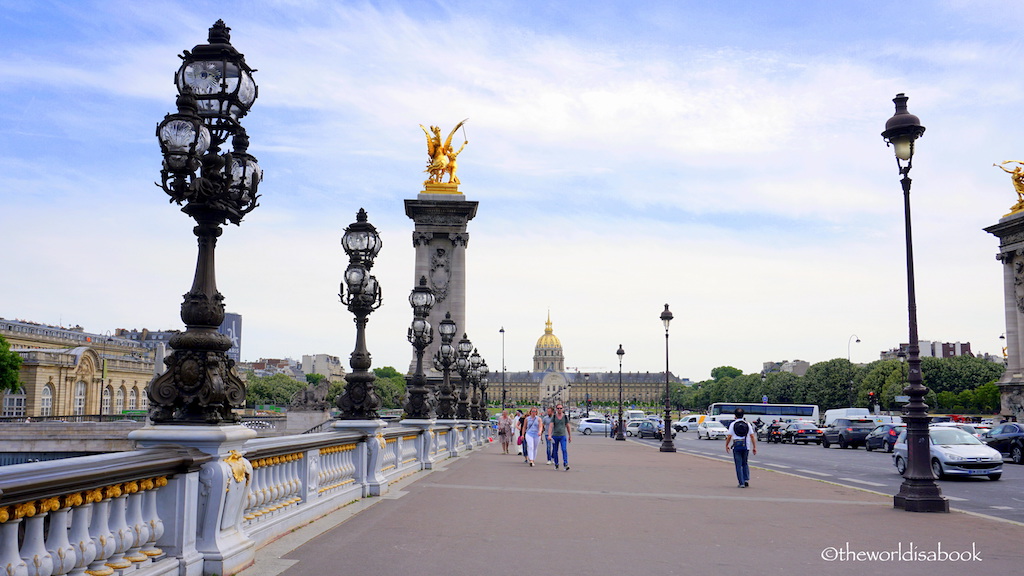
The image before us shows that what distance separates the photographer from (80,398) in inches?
3799

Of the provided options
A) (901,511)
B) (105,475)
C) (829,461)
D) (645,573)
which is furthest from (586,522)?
(829,461)

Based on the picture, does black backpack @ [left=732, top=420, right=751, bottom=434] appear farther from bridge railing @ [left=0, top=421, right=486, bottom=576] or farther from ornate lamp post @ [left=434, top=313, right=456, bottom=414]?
ornate lamp post @ [left=434, top=313, right=456, bottom=414]

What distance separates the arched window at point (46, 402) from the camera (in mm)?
90250

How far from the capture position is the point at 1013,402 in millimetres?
58469

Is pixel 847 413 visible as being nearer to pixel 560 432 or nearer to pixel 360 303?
pixel 560 432

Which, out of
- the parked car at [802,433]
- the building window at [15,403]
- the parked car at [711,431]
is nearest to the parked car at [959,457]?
the parked car at [802,433]

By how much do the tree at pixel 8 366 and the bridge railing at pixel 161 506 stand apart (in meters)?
79.2

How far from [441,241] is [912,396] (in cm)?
3940

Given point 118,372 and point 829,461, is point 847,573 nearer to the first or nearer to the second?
point 829,461

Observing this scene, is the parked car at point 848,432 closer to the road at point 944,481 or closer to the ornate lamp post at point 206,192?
the road at point 944,481

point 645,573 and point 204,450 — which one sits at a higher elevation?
point 204,450

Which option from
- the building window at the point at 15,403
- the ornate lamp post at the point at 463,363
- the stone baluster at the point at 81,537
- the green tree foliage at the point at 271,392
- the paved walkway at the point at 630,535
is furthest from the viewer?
the green tree foliage at the point at 271,392

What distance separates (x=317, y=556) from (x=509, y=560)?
1.97m

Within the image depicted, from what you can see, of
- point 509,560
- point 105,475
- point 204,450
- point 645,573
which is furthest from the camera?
point 509,560
